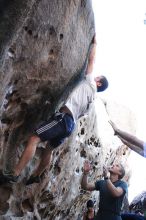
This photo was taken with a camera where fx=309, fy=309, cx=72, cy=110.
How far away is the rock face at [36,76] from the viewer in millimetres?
4438

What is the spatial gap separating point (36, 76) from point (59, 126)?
3.01 ft

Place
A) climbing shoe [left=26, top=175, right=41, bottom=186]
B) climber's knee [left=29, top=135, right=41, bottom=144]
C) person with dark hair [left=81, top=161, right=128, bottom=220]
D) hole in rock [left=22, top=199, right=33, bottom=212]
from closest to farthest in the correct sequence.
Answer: climber's knee [left=29, top=135, right=41, bottom=144] → person with dark hair [left=81, top=161, right=128, bottom=220] → climbing shoe [left=26, top=175, right=41, bottom=186] → hole in rock [left=22, top=199, right=33, bottom=212]

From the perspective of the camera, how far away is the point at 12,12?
4.41 m

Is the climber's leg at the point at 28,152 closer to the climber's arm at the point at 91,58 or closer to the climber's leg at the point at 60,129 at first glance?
the climber's leg at the point at 60,129

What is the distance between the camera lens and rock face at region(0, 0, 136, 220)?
4438mm

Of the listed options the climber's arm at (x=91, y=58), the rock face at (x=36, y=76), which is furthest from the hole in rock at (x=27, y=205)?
the climber's arm at (x=91, y=58)

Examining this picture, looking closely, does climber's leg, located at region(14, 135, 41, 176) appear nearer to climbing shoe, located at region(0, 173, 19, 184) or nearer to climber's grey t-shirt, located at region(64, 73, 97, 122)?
climbing shoe, located at region(0, 173, 19, 184)

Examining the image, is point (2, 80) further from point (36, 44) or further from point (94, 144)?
point (94, 144)

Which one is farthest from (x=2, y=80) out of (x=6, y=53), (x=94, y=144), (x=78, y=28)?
(x=94, y=144)

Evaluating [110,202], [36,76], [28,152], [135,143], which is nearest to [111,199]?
[110,202]

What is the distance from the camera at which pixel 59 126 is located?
15.1 ft

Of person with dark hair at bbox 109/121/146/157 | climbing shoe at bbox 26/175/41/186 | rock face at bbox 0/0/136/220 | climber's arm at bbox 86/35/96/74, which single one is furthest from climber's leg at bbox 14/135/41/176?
climber's arm at bbox 86/35/96/74

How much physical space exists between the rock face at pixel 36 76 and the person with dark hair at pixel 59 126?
26 cm

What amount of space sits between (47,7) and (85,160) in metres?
4.32
